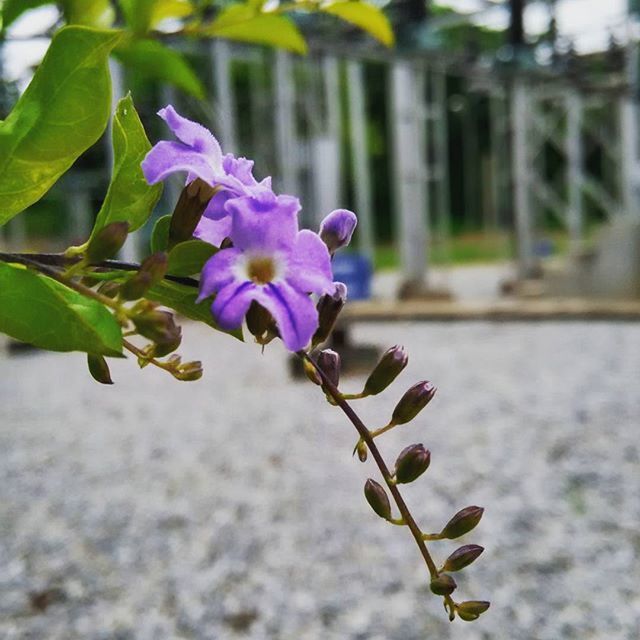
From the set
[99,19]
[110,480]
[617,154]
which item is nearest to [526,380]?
[110,480]

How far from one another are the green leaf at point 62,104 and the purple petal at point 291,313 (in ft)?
0.32

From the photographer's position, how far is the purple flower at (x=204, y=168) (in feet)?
1.02

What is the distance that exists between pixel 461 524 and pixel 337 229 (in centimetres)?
14

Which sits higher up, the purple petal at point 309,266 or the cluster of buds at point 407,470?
the purple petal at point 309,266

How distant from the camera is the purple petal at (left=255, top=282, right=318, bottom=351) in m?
0.27

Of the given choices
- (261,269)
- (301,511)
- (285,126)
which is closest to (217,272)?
(261,269)

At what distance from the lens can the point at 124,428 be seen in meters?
3.02

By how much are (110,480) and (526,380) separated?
1756mm

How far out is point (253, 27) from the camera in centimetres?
73

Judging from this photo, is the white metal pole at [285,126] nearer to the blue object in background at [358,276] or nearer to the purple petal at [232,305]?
the blue object in background at [358,276]

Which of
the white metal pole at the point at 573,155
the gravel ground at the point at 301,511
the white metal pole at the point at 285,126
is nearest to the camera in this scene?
the gravel ground at the point at 301,511

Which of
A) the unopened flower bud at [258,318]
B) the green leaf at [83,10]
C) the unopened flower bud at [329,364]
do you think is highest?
the green leaf at [83,10]

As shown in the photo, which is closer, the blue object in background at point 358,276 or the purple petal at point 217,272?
the purple petal at point 217,272

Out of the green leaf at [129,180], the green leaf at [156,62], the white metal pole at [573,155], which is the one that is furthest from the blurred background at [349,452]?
the white metal pole at [573,155]
